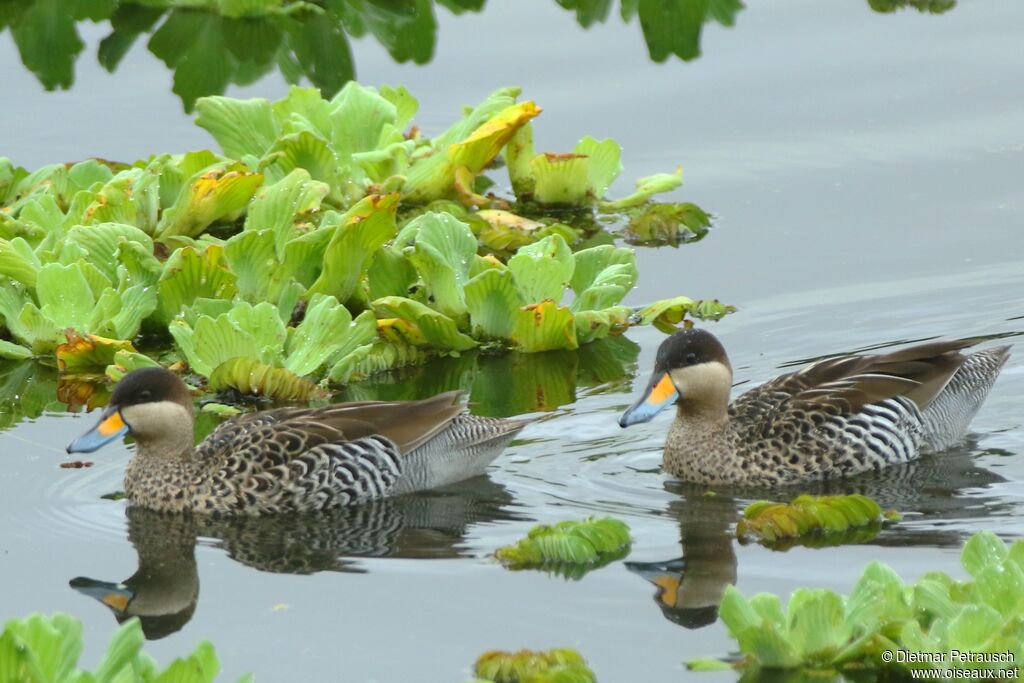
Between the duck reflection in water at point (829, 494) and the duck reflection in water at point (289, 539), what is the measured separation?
37.8 inches

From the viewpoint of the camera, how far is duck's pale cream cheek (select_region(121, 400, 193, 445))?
989cm

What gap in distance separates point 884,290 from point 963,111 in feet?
11.8

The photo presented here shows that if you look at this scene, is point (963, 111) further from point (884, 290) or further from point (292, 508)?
point (292, 508)

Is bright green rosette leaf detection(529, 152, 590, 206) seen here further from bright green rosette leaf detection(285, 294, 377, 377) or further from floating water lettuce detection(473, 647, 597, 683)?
floating water lettuce detection(473, 647, 597, 683)

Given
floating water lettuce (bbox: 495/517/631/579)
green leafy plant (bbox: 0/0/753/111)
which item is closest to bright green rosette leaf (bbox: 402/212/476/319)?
floating water lettuce (bbox: 495/517/631/579)

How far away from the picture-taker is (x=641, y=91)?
1608 centimetres

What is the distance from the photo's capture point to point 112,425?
389 inches

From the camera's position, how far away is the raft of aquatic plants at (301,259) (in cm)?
1146

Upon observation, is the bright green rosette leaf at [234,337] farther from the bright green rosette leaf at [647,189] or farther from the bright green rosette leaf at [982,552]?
the bright green rosette leaf at [982,552]

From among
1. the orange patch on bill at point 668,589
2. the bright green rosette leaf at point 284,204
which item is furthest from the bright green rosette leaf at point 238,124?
the orange patch on bill at point 668,589

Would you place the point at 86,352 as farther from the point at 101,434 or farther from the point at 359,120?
the point at 359,120

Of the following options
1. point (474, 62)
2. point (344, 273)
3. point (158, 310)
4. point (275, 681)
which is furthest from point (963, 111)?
point (275, 681)

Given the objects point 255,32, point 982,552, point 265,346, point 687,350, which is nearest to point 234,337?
point 265,346

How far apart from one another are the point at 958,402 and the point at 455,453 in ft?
9.18
